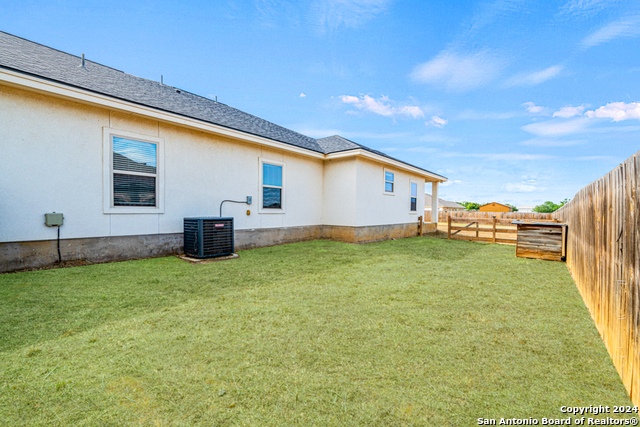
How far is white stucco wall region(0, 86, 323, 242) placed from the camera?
4285 millimetres

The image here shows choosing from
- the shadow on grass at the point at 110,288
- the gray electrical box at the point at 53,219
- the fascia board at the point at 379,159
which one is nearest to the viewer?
the shadow on grass at the point at 110,288

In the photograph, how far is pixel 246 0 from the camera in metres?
7.61

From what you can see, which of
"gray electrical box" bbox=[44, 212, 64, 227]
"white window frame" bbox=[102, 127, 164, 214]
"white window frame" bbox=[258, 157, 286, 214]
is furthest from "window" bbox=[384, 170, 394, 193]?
"gray electrical box" bbox=[44, 212, 64, 227]

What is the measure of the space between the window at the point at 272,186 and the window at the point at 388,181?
4.40m

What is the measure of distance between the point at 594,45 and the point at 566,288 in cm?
874

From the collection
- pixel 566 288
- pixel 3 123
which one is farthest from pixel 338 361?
pixel 3 123

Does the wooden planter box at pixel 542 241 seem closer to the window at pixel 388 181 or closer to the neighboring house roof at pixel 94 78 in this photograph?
the window at pixel 388 181

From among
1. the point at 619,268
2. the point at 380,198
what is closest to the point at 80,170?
the point at 619,268

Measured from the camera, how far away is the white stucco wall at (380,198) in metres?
9.23

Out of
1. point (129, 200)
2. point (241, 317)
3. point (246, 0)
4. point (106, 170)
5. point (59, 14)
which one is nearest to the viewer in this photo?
point (241, 317)

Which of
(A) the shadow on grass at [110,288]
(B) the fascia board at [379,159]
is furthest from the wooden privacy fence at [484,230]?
(A) the shadow on grass at [110,288]

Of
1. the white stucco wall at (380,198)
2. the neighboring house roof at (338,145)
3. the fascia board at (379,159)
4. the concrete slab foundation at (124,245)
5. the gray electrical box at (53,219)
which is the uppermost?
the neighboring house roof at (338,145)

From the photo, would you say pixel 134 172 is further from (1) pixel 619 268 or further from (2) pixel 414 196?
(2) pixel 414 196

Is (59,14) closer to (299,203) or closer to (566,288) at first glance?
(299,203)
